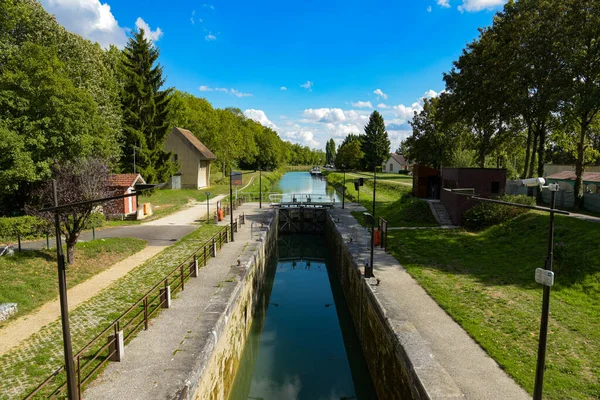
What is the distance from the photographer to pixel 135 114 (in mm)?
39375

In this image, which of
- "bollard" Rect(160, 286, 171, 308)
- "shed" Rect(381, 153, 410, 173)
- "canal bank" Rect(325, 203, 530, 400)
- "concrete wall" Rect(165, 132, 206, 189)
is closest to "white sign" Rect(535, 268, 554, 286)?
"canal bank" Rect(325, 203, 530, 400)

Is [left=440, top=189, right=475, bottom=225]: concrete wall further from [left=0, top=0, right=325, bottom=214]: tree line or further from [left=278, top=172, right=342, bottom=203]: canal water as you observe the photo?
[left=0, top=0, right=325, bottom=214]: tree line

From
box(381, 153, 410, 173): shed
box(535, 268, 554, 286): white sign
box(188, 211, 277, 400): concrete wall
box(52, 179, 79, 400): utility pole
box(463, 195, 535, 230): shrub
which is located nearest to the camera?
box(52, 179, 79, 400): utility pole

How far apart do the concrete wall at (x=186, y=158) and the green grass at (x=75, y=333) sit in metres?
32.3

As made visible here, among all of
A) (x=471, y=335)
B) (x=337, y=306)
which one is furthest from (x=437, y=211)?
(x=471, y=335)

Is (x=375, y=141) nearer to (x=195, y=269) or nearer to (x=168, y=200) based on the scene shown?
(x=168, y=200)

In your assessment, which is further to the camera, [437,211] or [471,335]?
[437,211]

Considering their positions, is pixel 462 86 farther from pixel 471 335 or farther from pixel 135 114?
pixel 135 114

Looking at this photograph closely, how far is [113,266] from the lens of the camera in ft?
53.2

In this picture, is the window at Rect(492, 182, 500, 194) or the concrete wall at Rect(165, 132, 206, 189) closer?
the window at Rect(492, 182, 500, 194)

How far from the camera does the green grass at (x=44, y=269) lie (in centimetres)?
1176

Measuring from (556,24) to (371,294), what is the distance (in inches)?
850

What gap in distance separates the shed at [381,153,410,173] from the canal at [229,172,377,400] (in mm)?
74171

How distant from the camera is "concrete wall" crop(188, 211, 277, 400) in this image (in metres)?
8.09
